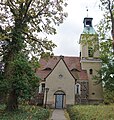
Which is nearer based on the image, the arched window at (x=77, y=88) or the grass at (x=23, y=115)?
the grass at (x=23, y=115)

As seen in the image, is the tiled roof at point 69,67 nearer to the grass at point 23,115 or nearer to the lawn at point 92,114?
the grass at point 23,115

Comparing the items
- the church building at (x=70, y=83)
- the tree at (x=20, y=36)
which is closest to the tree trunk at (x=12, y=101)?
the tree at (x=20, y=36)

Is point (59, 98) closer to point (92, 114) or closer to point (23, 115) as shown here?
point (23, 115)

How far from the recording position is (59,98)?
35500 mm

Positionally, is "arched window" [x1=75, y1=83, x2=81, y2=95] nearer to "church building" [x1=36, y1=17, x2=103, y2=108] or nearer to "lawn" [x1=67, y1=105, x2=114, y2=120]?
"church building" [x1=36, y1=17, x2=103, y2=108]

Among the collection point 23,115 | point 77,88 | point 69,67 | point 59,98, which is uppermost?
point 69,67

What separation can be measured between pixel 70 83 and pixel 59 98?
4.04 m

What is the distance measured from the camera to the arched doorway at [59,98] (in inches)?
1312

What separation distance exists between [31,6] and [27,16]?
1.09 meters

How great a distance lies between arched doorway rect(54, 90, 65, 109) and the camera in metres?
33.3

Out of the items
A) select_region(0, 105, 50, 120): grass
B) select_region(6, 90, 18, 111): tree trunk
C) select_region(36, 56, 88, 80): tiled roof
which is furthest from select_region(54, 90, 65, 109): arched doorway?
select_region(6, 90, 18, 111): tree trunk

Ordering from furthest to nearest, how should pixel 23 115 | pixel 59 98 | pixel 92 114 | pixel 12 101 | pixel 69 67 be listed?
pixel 69 67 < pixel 59 98 < pixel 12 101 < pixel 23 115 < pixel 92 114

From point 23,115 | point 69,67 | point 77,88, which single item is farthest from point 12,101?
point 69,67

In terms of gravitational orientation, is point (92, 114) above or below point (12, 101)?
below
